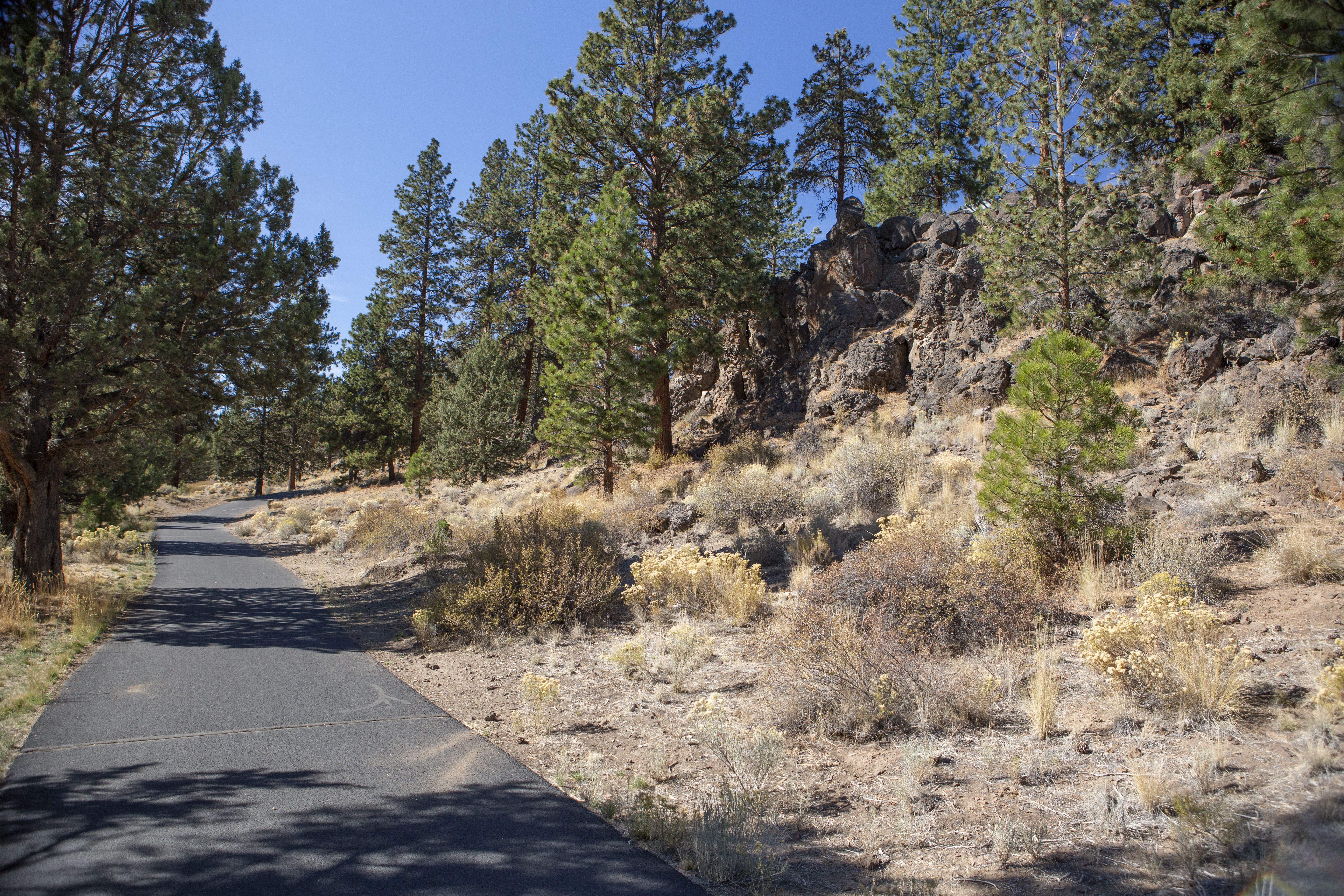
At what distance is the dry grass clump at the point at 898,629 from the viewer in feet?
17.4

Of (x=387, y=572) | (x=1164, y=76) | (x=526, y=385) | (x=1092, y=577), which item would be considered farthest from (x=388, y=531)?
(x=1164, y=76)

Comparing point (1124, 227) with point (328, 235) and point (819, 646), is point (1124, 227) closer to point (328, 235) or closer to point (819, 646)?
point (819, 646)

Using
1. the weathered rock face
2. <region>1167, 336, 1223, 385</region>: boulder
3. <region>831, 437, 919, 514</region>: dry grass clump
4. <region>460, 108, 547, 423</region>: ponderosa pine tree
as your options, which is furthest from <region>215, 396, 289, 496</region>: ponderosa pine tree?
<region>1167, 336, 1223, 385</region>: boulder

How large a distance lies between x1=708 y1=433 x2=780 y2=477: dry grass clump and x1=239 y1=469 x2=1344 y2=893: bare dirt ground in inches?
456

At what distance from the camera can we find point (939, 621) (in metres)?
6.73

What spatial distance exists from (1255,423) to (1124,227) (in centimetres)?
599

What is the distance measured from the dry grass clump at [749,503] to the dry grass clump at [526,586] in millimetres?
3391

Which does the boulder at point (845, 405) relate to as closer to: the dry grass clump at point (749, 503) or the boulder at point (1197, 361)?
the dry grass clump at point (749, 503)

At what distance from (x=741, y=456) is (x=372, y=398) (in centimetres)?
3037

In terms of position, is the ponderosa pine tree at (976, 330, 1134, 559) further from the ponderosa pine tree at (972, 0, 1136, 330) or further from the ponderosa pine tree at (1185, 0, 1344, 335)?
the ponderosa pine tree at (972, 0, 1136, 330)

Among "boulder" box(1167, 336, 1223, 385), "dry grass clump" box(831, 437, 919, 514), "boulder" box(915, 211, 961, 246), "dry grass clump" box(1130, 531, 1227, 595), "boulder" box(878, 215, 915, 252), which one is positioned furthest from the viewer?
"boulder" box(878, 215, 915, 252)

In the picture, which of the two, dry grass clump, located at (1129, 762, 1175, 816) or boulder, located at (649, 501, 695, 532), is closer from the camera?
dry grass clump, located at (1129, 762, 1175, 816)

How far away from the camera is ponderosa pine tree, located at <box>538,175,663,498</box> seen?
18359 mm

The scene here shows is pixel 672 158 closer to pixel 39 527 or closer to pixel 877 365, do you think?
pixel 877 365
